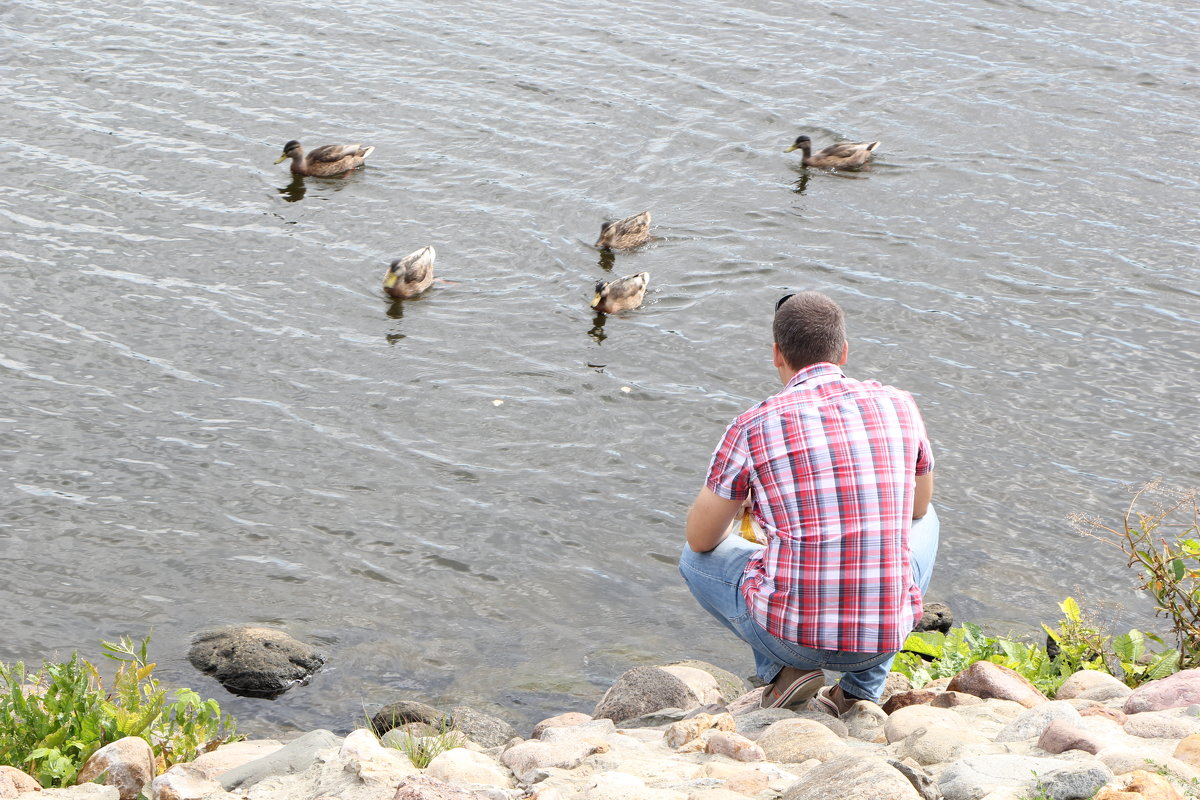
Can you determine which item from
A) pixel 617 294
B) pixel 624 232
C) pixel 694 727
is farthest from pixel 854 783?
pixel 624 232

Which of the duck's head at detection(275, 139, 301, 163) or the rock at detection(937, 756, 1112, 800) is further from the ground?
the duck's head at detection(275, 139, 301, 163)

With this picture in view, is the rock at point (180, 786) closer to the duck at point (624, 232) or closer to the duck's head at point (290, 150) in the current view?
the duck at point (624, 232)

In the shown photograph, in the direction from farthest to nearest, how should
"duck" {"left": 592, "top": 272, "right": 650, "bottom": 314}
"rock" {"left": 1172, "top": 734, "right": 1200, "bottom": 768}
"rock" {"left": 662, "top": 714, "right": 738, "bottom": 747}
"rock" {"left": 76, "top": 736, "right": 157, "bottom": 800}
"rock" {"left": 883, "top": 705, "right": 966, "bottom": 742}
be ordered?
"duck" {"left": 592, "top": 272, "right": 650, "bottom": 314} → "rock" {"left": 662, "top": 714, "right": 738, "bottom": 747} → "rock" {"left": 883, "top": 705, "right": 966, "bottom": 742} → "rock" {"left": 76, "top": 736, "right": 157, "bottom": 800} → "rock" {"left": 1172, "top": 734, "right": 1200, "bottom": 768}

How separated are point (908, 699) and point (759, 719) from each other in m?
0.86

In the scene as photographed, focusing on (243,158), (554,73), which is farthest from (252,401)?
(554,73)

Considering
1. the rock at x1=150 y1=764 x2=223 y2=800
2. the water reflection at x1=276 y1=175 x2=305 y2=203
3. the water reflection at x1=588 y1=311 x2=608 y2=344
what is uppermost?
the water reflection at x1=276 y1=175 x2=305 y2=203

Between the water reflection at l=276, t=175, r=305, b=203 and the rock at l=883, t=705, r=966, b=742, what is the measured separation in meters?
9.84

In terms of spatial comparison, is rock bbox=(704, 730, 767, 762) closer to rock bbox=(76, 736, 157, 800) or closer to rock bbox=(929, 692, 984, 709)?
rock bbox=(929, 692, 984, 709)

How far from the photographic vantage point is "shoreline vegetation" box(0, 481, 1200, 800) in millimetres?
4582

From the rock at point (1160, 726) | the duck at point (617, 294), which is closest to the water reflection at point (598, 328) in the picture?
the duck at point (617, 294)

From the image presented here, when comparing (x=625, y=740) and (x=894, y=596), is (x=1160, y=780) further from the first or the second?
(x=625, y=740)

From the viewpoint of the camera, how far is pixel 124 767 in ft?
16.4

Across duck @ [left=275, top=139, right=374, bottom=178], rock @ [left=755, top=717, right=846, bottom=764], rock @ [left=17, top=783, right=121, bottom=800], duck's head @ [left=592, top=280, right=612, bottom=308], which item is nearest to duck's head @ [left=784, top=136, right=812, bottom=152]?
duck's head @ [left=592, top=280, right=612, bottom=308]

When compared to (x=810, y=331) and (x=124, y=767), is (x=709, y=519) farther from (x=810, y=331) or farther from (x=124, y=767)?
(x=124, y=767)
